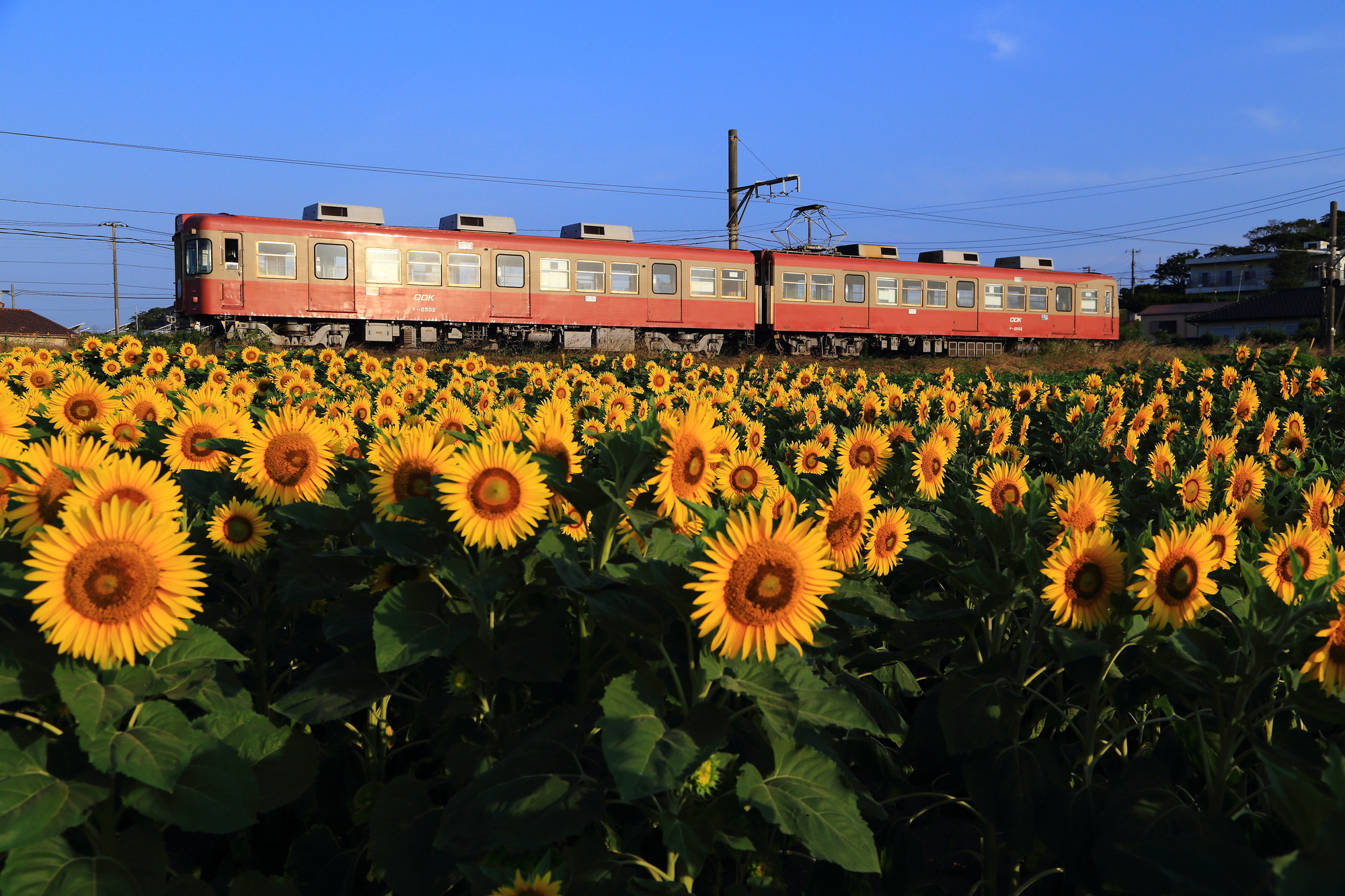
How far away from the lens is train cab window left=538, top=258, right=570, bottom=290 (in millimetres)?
26062

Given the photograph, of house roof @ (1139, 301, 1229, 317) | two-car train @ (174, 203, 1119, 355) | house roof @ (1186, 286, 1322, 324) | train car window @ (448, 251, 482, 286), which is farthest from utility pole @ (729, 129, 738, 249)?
house roof @ (1139, 301, 1229, 317)

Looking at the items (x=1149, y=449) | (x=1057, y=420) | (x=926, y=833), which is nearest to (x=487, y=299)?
(x=1057, y=420)

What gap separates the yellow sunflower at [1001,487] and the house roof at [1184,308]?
3817 inches

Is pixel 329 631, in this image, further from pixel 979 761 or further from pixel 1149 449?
pixel 1149 449

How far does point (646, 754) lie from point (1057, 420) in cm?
751

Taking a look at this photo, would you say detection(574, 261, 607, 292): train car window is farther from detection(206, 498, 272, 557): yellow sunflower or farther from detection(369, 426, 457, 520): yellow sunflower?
detection(369, 426, 457, 520): yellow sunflower

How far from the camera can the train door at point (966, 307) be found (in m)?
33.1

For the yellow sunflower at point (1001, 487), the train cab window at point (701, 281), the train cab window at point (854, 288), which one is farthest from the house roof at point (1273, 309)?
the yellow sunflower at point (1001, 487)

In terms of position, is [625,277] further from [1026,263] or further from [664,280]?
[1026,263]

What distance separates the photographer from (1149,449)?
20.5 feet

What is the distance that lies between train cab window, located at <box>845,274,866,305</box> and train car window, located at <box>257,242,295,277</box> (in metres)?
16.4

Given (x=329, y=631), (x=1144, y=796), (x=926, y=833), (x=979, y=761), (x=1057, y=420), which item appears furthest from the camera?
(x=1057, y=420)

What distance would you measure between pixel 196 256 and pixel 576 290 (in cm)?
930

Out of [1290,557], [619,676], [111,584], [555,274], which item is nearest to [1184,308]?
[555,274]
